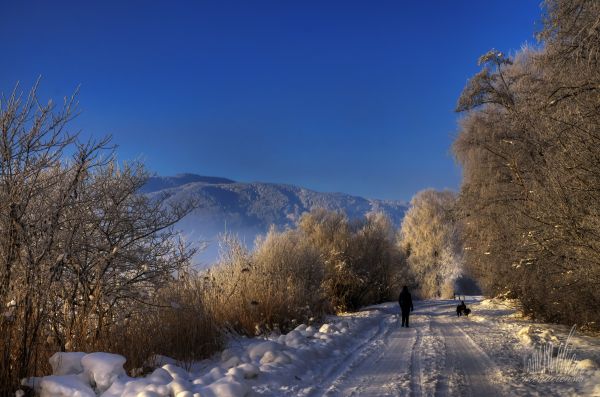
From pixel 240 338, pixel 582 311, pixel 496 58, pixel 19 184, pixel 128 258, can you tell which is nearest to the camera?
pixel 19 184

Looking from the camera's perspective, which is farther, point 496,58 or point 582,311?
point 496,58

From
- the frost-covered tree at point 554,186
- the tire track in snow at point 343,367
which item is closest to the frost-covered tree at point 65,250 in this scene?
the tire track in snow at point 343,367

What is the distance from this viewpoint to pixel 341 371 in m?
7.50

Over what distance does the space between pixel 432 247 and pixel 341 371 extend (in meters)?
44.5

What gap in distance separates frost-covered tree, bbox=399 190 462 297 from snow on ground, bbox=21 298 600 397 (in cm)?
3771

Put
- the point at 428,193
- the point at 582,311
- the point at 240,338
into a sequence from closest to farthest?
the point at 240,338 → the point at 582,311 → the point at 428,193

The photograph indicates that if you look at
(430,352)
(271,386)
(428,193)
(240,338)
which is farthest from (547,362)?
(428,193)

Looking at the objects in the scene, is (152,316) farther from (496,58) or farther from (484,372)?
(496,58)

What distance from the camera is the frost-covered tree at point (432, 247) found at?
159ft

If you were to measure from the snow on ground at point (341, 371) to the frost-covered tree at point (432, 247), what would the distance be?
1485 inches

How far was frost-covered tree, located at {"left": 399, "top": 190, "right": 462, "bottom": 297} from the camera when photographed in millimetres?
48469

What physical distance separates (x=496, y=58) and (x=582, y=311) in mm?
11907

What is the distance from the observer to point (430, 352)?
9.59m

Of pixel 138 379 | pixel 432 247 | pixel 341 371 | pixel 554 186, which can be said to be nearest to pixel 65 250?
pixel 138 379
